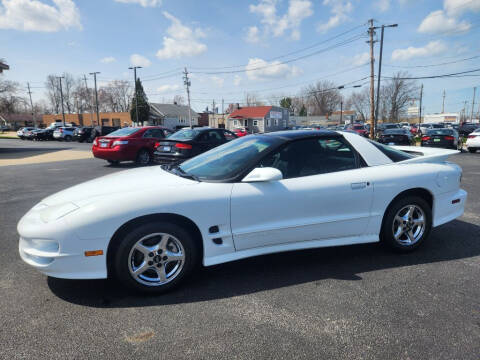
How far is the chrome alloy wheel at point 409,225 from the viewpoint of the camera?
352cm

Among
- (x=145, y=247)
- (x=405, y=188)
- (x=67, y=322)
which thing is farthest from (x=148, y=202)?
(x=405, y=188)

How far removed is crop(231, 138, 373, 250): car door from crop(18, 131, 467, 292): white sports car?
1 centimetres

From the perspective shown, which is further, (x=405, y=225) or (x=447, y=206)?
(x=447, y=206)

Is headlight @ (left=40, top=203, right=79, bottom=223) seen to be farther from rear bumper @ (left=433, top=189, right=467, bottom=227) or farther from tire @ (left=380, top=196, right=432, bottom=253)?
rear bumper @ (left=433, top=189, right=467, bottom=227)

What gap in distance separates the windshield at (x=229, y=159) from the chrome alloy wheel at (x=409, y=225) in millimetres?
1658

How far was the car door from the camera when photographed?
2.88 m

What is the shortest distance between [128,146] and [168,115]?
59467mm

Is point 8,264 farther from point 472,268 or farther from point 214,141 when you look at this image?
point 214,141

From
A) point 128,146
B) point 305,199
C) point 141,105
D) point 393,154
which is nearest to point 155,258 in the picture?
point 305,199

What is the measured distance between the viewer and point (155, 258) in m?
2.71

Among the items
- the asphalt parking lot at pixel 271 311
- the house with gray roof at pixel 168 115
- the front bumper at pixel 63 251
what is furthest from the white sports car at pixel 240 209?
the house with gray roof at pixel 168 115

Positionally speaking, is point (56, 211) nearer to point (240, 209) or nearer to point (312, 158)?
point (240, 209)

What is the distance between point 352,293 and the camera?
2.78 meters

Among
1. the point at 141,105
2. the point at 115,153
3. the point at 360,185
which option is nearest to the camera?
the point at 360,185
